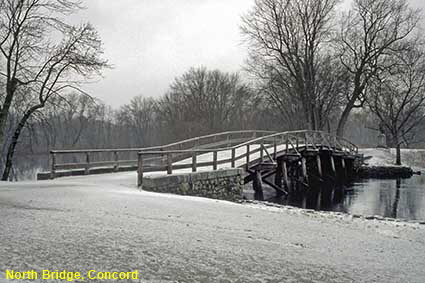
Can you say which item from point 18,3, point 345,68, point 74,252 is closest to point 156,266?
point 74,252

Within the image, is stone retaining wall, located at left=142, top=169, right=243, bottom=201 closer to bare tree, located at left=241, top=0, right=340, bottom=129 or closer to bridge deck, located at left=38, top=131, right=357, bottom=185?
bridge deck, located at left=38, top=131, right=357, bottom=185

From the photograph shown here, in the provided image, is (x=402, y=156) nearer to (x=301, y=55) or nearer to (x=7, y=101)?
(x=301, y=55)

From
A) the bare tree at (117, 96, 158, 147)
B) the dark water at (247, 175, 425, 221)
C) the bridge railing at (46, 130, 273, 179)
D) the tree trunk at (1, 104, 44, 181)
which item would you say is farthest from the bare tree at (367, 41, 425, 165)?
the bare tree at (117, 96, 158, 147)

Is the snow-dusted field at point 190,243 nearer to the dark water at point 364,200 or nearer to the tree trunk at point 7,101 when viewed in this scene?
the dark water at point 364,200

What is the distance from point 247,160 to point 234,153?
1.14 metres

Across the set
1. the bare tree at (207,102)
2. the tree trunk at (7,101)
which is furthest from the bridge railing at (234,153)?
the bare tree at (207,102)

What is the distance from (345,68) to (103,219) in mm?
33235

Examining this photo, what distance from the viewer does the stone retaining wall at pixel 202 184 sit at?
10.8 meters

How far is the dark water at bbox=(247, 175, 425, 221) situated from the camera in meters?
14.5

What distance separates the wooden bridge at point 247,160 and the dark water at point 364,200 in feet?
3.25

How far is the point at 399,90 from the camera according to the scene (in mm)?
37312

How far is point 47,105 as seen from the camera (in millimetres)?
19641

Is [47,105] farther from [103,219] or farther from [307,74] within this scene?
[307,74]

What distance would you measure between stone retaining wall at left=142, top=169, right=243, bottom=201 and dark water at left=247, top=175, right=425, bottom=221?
10.5 ft
